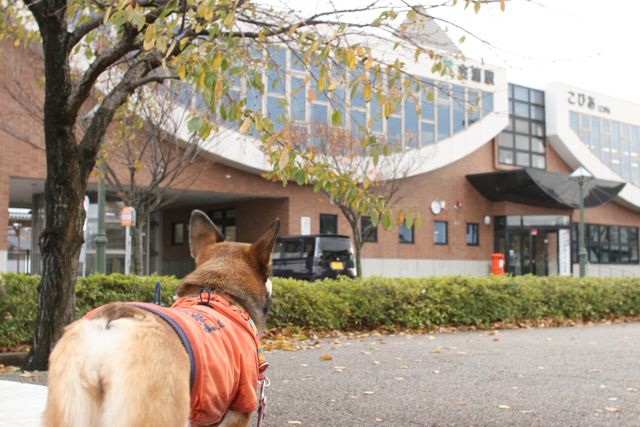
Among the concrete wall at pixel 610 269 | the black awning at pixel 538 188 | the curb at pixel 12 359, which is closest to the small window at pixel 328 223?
the black awning at pixel 538 188

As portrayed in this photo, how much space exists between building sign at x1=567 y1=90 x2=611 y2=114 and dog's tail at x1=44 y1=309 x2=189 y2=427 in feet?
125

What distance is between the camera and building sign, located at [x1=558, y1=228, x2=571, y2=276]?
106ft

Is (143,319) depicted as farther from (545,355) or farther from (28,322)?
(545,355)

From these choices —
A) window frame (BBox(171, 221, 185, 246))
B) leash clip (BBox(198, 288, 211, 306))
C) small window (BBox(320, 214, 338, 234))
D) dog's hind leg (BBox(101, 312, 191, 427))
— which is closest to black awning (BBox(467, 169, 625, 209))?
small window (BBox(320, 214, 338, 234))

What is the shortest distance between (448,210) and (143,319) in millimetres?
30761

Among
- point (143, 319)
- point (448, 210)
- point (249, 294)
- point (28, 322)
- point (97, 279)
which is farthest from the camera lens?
point (448, 210)

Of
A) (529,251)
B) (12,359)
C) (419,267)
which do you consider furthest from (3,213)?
(529,251)

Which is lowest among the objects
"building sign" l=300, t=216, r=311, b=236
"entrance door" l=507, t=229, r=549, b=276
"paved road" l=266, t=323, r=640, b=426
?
"paved road" l=266, t=323, r=640, b=426

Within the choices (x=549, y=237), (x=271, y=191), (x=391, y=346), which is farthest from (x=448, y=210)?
(x=391, y=346)

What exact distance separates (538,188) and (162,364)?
31.1m

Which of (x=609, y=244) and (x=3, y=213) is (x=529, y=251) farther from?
(x=3, y=213)

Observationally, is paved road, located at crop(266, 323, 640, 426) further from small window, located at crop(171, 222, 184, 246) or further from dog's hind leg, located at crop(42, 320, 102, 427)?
small window, located at crop(171, 222, 184, 246)

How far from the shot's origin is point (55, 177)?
666cm

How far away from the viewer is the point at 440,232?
32031 mm
